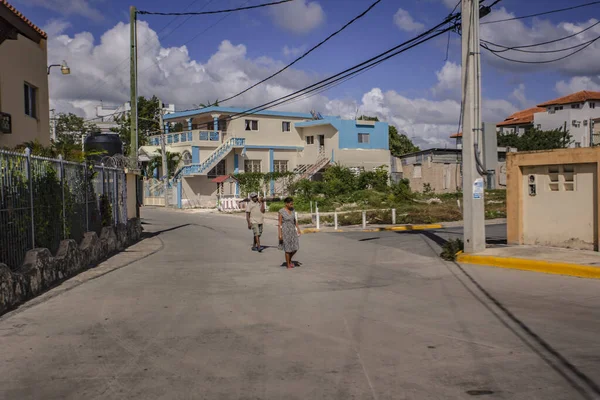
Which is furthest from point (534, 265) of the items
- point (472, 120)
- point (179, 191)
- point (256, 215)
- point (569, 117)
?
point (569, 117)

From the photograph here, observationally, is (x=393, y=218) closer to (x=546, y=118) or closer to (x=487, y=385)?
(x=487, y=385)

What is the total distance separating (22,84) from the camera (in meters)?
19.8

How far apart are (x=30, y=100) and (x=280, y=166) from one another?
116 ft

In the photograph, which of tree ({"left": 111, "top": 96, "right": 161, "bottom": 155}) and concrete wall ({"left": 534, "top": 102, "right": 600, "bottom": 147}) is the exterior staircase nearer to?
tree ({"left": 111, "top": 96, "right": 161, "bottom": 155})

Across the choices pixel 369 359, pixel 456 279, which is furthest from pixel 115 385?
pixel 456 279

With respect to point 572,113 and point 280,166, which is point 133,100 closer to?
point 280,166

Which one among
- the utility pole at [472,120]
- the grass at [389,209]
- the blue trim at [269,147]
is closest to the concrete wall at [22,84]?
the grass at [389,209]

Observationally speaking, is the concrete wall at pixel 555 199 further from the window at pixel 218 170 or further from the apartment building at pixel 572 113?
the apartment building at pixel 572 113

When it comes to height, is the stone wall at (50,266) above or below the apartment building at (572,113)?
below

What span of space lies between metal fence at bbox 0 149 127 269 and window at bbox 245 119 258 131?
36053mm

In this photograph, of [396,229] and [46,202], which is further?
[396,229]

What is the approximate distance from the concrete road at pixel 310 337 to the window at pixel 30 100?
10.7 meters

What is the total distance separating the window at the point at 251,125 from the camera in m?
53.7

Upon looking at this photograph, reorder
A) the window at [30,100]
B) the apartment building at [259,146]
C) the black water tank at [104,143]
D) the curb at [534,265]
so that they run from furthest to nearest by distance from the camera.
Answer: the apartment building at [259,146], the black water tank at [104,143], the window at [30,100], the curb at [534,265]
